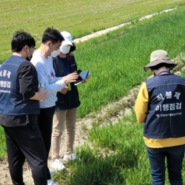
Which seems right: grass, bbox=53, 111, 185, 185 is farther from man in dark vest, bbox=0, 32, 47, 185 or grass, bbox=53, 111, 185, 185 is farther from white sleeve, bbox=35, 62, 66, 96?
white sleeve, bbox=35, 62, 66, 96

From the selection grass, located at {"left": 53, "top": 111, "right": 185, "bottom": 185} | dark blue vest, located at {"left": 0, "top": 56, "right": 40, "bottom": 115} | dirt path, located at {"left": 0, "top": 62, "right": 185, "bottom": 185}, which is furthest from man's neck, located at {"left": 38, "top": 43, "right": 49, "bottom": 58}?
dirt path, located at {"left": 0, "top": 62, "right": 185, "bottom": 185}

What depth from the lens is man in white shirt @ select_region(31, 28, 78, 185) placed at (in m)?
2.79

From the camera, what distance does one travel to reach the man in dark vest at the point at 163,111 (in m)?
2.32

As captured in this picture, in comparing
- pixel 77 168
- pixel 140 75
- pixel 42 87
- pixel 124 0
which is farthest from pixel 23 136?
pixel 124 0

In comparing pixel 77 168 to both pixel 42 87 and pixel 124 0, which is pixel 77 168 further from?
pixel 124 0

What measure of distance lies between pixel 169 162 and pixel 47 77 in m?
1.53

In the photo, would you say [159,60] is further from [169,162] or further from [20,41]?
[20,41]

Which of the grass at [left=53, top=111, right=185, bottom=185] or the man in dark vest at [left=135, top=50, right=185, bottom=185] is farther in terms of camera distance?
the grass at [left=53, top=111, right=185, bottom=185]

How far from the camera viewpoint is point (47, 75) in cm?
289

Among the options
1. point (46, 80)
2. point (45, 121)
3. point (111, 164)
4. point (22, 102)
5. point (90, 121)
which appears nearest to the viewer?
point (22, 102)

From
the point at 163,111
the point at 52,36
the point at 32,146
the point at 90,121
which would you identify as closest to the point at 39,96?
the point at 32,146

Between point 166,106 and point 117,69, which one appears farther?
point 117,69

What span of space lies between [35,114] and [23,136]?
0.78 ft

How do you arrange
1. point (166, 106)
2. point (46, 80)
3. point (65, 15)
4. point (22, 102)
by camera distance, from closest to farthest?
1. point (166, 106)
2. point (22, 102)
3. point (46, 80)
4. point (65, 15)
